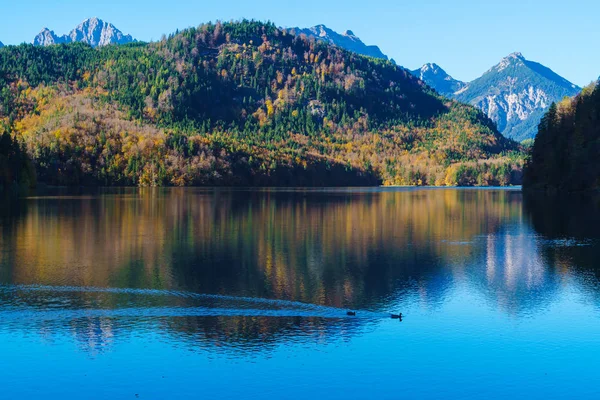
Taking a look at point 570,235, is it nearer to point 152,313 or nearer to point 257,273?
point 257,273

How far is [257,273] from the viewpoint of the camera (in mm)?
53156

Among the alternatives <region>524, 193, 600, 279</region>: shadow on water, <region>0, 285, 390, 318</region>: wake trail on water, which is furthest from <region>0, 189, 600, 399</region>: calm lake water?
<region>524, 193, 600, 279</region>: shadow on water

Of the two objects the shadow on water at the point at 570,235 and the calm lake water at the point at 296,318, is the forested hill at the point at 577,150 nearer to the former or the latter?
the shadow on water at the point at 570,235

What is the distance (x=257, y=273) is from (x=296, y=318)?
1475 cm

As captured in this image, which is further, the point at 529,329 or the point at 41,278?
the point at 41,278

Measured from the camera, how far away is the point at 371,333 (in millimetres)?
36156

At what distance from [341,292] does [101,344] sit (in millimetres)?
17616

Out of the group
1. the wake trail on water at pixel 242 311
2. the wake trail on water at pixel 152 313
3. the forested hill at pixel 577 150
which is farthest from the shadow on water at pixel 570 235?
the forested hill at pixel 577 150

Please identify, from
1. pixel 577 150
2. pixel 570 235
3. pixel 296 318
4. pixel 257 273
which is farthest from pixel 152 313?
pixel 577 150

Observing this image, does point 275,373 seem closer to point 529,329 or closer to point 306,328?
point 306,328

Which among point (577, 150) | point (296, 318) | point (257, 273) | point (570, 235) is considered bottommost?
point (296, 318)

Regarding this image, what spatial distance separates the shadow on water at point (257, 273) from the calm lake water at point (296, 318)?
0.20 meters

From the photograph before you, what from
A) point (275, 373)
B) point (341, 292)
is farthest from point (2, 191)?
point (275, 373)

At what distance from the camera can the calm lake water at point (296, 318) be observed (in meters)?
29.2
